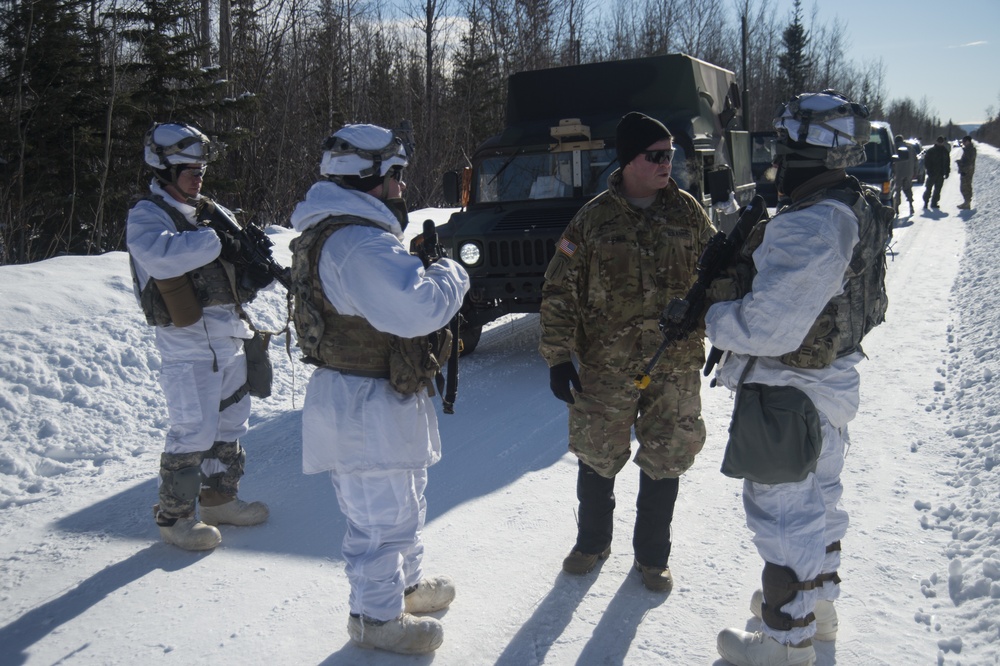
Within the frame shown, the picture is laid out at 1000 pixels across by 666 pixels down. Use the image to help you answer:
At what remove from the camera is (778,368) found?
260cm

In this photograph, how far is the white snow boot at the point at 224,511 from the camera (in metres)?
3.85

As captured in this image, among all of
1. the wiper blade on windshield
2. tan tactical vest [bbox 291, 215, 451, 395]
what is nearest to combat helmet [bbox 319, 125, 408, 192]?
tan tactical vest [bbox 291, 215, 451, 395]

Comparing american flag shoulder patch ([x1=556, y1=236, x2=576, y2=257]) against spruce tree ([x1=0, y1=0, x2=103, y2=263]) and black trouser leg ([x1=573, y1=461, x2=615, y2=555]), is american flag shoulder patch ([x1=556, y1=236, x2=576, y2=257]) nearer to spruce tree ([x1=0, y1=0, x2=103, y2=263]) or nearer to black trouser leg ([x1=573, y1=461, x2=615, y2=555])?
black trouser leg ([x1=573, y1=461, x2=615, y2=555])

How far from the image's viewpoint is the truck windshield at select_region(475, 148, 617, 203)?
22.3ft

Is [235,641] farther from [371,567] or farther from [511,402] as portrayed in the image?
[511,402]

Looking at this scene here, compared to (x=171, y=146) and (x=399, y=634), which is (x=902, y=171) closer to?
(x=171, y=146)

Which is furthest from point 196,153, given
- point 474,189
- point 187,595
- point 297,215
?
point 474,189

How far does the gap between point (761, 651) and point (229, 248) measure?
112 inches

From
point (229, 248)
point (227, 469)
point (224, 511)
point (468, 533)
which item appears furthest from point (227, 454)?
point (468, 533)

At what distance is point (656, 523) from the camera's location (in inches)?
127

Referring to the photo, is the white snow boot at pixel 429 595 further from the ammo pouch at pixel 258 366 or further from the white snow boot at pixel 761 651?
the ammo pouch at pixel 258 366

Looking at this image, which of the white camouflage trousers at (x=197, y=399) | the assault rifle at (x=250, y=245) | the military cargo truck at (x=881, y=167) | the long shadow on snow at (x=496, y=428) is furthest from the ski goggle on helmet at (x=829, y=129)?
the military cargo truck at (x=881, y=167)

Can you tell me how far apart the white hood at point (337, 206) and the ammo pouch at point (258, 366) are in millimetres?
1445

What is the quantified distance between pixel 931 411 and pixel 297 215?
449cm
